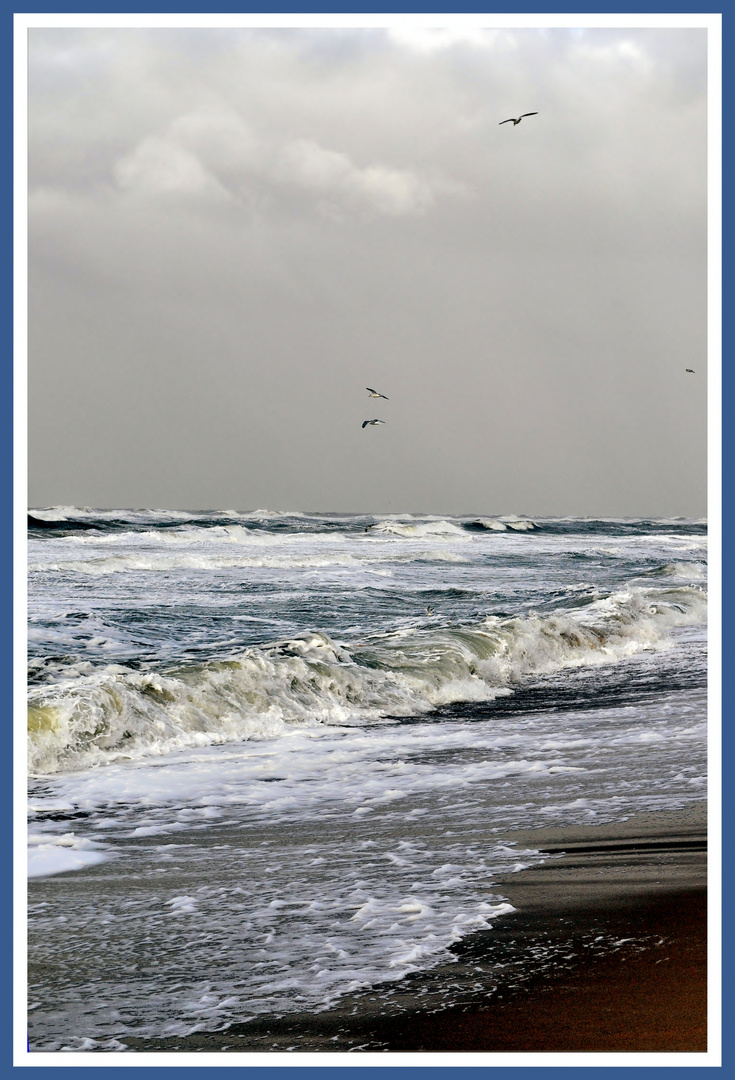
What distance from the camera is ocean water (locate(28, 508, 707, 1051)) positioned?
280 centimetres

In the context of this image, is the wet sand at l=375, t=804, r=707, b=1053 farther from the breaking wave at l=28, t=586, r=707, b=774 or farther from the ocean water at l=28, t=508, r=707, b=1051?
the breaking wave at l=28, t=586, r=707, b=774

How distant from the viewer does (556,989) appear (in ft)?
8.43

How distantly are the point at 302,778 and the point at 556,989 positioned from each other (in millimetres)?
2602

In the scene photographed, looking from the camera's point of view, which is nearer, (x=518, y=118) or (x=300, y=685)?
(x=518, y=118)

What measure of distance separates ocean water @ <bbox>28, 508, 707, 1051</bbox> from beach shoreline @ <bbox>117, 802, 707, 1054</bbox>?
0.26 feet

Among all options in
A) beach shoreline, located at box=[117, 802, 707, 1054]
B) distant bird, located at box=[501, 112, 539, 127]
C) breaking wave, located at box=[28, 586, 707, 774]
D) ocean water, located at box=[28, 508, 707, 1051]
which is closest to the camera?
beach shoreline, located at box=[117, 802, 707, 1054]

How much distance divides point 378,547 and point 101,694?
67.0 ft

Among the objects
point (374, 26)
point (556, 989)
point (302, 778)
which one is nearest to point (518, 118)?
point (374, 26)

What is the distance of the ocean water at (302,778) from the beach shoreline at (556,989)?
0.08 meters

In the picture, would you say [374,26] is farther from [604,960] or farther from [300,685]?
[300,685]

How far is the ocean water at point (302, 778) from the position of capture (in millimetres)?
2797

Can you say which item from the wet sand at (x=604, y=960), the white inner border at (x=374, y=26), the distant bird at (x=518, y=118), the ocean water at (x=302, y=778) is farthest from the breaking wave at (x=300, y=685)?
the distant bird at (x=518, y=118)

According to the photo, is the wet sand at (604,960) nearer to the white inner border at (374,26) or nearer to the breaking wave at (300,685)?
the white inner border at (374,26)

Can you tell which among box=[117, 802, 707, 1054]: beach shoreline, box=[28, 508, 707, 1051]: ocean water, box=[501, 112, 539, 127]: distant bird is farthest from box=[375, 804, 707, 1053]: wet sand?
box=[501, 112, 539, 127]: distant bird
